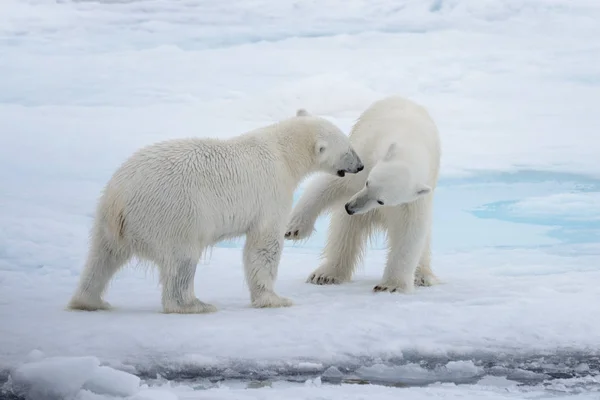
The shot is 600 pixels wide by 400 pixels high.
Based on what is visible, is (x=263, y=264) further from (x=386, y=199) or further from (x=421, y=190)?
(x=421, y=190)

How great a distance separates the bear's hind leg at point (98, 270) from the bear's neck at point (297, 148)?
1.16 meters

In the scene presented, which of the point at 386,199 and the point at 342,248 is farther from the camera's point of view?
the point at 342,248

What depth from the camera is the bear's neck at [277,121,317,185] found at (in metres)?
5.94

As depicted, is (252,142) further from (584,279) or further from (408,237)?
(584,279)

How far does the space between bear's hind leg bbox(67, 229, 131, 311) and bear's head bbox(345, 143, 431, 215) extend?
1448 millimetres

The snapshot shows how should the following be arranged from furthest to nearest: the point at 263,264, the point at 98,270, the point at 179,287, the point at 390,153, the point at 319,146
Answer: the point at 390,153, the point at 319,146, the point at 263,264, the point at 98,270, the point at 179,287

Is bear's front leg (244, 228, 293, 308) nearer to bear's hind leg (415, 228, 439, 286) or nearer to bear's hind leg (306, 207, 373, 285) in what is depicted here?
bear's hind leg (306, 207, 373, 285)

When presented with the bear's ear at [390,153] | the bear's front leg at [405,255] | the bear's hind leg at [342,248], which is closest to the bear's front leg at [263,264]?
the bear's ear at [390,153]

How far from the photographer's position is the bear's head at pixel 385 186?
597cm

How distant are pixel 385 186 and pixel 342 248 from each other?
47.3 inches

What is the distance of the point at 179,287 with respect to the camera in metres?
5.38

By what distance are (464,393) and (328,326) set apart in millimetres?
1030

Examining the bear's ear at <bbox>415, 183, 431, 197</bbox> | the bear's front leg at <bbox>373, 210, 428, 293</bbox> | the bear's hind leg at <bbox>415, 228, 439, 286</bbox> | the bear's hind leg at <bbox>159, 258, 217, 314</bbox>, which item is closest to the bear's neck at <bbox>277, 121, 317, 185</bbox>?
the bear's ear at <bbox>415, 183, 431, 197</bbox>

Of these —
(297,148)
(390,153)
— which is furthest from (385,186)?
(297,148)
